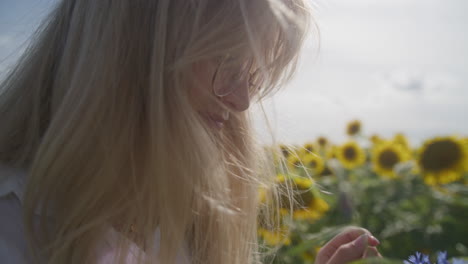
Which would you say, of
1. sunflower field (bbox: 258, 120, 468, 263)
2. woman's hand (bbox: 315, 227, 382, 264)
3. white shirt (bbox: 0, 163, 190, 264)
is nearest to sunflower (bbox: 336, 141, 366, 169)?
sunflower field (bbox: 258, 120, 468, 263)

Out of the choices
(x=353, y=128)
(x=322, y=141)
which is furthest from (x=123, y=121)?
(x=353, y=128)

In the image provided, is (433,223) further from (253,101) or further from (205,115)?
(205,115)

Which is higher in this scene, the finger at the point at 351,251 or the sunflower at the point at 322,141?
the finger at the point at 351,251

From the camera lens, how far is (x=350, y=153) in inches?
97.6

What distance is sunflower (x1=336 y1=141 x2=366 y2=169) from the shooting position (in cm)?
243

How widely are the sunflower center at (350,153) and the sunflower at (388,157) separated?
0.62ft

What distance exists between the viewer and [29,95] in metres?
0.89

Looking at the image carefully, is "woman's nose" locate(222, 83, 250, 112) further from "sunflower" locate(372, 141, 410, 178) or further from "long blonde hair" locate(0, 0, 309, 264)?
"sunflower" locate(372, 141, 410, 178)

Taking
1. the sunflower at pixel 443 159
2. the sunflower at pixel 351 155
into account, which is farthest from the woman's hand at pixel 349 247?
Result: the sunflower at pixel 351 155

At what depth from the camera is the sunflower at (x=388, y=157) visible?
2.12 meters

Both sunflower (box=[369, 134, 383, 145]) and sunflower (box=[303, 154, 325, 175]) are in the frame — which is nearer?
sunflower (box=[303, 154, 325, 175])

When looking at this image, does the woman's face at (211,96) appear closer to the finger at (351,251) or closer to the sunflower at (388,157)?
the finger at (351,251)

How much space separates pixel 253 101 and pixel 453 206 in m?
0.92

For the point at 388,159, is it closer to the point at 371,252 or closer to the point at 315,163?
the point at 315,163
